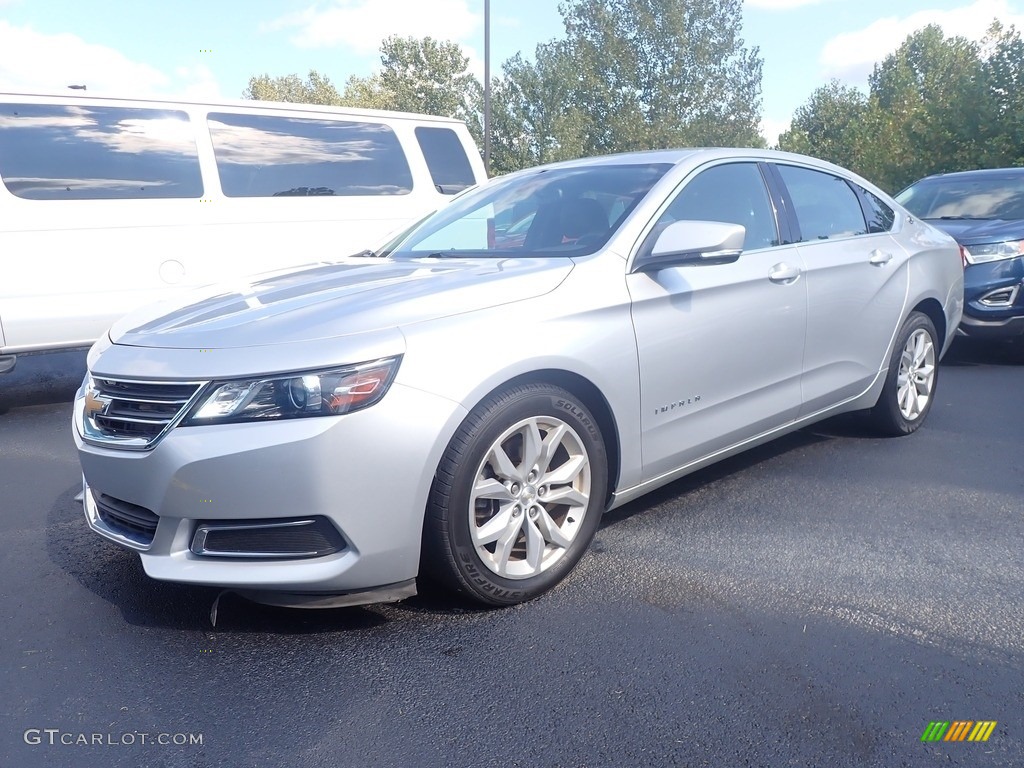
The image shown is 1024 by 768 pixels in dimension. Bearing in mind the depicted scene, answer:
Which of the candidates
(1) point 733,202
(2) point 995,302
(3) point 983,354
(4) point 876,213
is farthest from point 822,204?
(3) point 983,354

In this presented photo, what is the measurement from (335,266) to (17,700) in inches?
77.6

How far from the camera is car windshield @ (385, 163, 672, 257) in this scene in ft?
11.5

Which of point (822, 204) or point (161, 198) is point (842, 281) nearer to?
point (822, 204)

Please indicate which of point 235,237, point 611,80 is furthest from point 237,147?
point 611,80

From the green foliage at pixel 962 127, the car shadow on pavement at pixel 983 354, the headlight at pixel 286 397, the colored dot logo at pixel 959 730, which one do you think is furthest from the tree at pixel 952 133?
the headlight at pixel 286 397

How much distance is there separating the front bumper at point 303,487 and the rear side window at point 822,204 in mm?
2374

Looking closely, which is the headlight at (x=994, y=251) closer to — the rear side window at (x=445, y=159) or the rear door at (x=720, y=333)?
the rear door at (x=720, y=333)

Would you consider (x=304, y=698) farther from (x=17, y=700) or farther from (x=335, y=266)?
(x=335, y=266)

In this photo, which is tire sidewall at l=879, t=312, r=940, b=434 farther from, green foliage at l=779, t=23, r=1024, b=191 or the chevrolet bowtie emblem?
green foliage at l=779, t=23, r=1024, b=191

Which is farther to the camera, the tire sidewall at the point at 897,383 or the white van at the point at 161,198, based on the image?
the white van at the point at 161,198

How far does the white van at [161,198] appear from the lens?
5.64 meters

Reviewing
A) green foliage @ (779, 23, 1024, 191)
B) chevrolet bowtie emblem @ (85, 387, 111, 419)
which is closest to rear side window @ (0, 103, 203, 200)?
chevrolet bowtie emblem @ (85, 387, 111, 419)

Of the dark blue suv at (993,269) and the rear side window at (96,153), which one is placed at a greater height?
the rear side window at (96,153)

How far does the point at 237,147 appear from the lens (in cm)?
657
